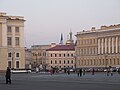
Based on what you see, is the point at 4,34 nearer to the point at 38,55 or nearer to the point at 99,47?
the point at 99,47

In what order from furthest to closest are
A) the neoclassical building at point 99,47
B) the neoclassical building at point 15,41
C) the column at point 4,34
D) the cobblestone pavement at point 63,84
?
the neoclassical building at point 99,47, the neoclassical building at point 15,41, the column at point 4,34, the cobblestone pavement at point 63,84

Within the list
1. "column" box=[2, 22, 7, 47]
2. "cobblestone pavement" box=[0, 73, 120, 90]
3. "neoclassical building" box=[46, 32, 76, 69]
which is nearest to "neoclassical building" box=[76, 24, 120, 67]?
"neoclassical building" box=[46, 32, 76, 69]

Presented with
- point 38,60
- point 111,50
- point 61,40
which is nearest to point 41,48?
point 38,60

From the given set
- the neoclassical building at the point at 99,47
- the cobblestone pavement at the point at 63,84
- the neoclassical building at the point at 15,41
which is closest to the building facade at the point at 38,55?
the neoclassical building at the point at 99,47

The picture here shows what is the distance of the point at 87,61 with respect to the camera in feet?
425

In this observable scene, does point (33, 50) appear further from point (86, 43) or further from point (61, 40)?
point (86, 43)

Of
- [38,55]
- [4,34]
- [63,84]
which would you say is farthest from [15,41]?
[38,55]

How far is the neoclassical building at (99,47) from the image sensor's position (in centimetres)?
11719

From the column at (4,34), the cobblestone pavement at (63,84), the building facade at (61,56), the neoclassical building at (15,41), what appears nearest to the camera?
the cobblestone pavement at (63,84)

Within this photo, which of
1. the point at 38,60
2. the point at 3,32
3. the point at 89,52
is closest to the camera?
the point at 3,32

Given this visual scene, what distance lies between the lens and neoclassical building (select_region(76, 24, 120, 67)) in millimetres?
117188

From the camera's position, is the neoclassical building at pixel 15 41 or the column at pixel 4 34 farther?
the neoclassical building at pixel 15 41

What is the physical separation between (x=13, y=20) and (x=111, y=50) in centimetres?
2850

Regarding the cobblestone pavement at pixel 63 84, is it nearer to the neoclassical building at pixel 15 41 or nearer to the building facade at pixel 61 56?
the neoclassical building at pixel 15 41
